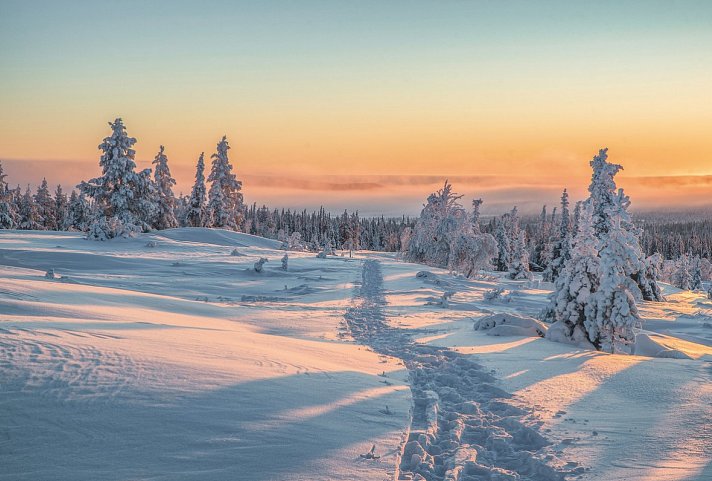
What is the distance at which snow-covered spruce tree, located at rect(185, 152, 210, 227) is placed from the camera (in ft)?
186

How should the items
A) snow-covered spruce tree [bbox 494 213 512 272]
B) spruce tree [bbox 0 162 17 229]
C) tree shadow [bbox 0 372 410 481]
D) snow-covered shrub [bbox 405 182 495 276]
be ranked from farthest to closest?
1. snow-covered spruce tree [bbox 494 213 512 272]
2. spruce tree [bbox 0 162 17 229]
3. snow-covered shrub [bbox 405 182 495 276]
4. tree shadow [bbox 0 372 410 481]

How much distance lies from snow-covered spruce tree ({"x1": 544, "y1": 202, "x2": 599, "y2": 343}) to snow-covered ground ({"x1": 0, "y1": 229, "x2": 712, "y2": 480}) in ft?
2.97

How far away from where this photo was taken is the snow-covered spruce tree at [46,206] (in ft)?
246

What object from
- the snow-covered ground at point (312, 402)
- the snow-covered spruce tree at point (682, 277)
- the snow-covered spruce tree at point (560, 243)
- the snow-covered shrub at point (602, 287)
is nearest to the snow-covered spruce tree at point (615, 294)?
the snow-covered shrub at point (602, 287)

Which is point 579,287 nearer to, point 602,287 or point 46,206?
point 602,287

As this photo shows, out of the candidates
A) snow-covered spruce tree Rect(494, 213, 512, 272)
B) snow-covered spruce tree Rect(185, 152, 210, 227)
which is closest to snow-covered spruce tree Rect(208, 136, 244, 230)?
snow-covered spruce tree Rect(185, 152, 210, 227)

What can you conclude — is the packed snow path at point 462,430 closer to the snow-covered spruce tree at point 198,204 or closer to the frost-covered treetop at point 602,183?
the frost-covered treetop at point 602,183

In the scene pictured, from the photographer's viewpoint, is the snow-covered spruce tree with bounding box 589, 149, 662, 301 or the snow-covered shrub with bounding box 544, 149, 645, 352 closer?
the snow-covered shrub with bounding box 544, 149, 645, 352

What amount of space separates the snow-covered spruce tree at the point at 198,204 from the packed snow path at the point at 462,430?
1974 inches

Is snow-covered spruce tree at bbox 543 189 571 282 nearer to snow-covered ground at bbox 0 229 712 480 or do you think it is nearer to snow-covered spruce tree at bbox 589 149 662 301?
snow-covered spruce tree at bbox 589 149 662 301

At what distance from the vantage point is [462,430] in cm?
604

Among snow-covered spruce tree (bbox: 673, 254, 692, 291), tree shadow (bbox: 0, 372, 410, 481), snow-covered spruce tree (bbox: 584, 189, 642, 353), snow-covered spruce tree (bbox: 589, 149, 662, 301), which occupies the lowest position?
snow-covered spruce tree (bbox: 673, 254, 692, 291)

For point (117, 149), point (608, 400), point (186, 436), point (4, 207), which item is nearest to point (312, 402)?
point (186, 436)

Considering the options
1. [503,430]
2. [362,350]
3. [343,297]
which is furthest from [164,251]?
[503,430]
